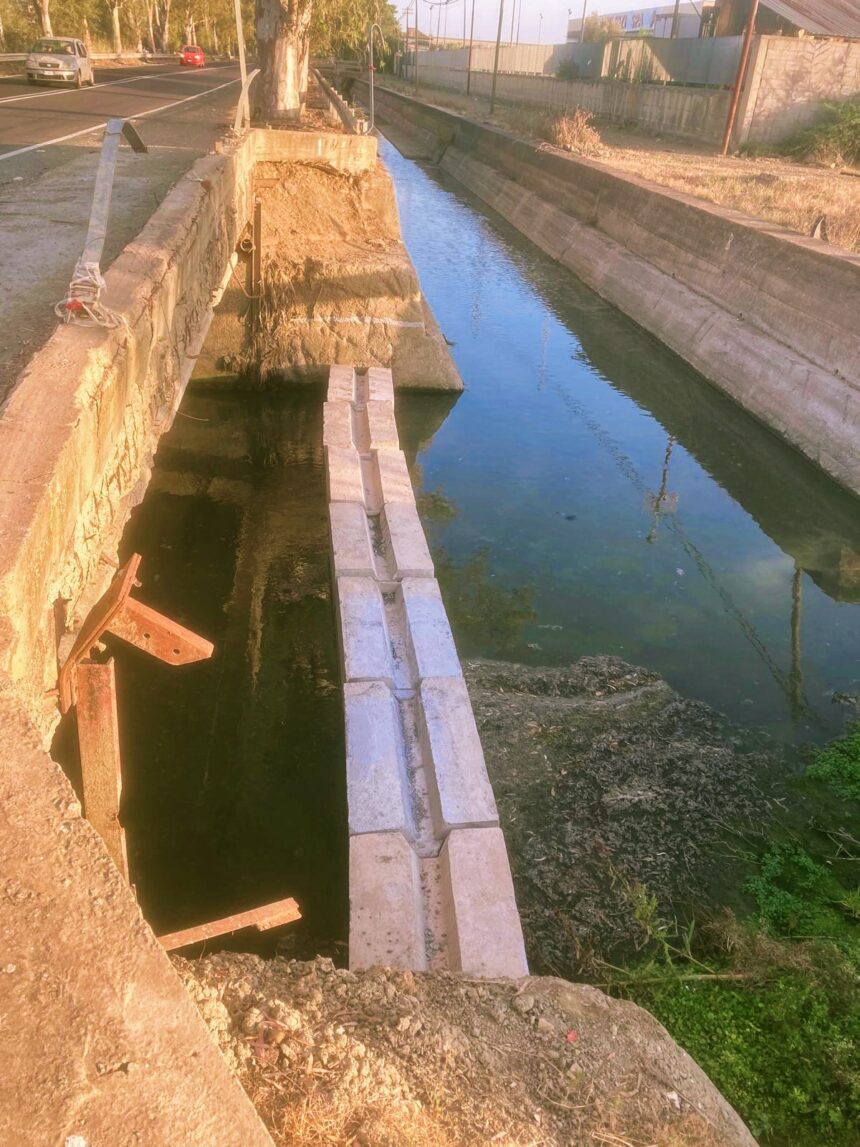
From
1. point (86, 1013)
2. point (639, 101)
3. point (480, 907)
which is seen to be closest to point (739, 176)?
point (639, 101)

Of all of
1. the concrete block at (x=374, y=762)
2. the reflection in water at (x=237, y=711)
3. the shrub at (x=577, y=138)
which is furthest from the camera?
the shrub at (x=577, y=138)

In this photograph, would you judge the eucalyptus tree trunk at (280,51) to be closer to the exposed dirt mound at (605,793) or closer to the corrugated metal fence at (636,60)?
the exposed dirt mound at (605,793)

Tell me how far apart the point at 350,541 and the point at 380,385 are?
4652 mm

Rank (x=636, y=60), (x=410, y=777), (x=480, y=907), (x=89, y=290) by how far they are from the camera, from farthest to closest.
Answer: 1. (x=636, y=60)
2. (x=410, y=777)
3. (x=480, y=907)
4. (x=89, y=290)

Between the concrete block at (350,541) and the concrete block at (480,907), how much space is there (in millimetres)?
3109

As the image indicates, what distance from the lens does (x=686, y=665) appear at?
7.82 metres

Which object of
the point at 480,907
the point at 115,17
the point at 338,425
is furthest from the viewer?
the point at 115,17

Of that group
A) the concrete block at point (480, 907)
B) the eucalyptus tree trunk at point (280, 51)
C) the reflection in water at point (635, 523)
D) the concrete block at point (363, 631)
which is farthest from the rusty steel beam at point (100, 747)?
the eucalyptus tree trunk at point (280, 51)

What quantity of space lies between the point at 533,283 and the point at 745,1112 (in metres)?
19.2

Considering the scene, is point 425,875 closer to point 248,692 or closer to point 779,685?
point 248,692

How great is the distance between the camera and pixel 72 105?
17.2m

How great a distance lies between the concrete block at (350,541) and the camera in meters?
7.47

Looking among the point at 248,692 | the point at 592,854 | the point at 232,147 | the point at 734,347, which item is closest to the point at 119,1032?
the point at 592,854

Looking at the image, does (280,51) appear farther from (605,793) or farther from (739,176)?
(605,793)
